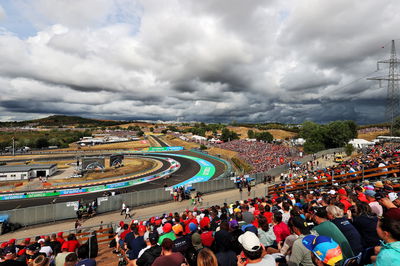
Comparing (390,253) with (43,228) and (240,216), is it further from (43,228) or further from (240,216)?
(43,228)

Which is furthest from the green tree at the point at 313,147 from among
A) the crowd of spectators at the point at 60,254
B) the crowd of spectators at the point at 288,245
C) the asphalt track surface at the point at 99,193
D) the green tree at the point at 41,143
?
the green tree at the point at 41,143

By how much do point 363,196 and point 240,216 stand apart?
5307 mm

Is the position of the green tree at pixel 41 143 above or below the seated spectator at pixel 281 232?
below

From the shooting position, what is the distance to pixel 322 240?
2648mm

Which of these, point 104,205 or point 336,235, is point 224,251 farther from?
point 104,205

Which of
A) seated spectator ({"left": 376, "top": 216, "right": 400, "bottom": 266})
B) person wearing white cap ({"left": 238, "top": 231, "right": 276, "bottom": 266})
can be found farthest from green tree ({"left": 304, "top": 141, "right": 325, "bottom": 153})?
person wearing white cap ({"left": 238, "top": 231, "right": 276, "bottom": 266})

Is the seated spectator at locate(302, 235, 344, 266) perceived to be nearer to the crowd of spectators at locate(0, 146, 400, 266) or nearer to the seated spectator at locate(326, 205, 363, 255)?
the crowd of spectators at locate(0, 146, 400, 266)

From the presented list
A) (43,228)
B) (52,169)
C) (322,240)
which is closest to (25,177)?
(52,169)

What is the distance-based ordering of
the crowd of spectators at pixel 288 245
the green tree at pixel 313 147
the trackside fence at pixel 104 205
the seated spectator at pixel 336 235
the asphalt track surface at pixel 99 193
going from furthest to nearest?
the green tree at pixel 313 147 < the asphalt track surface at pixel 99 193 < the trackside fence at pixel 104 205 < the seated spectator at pixel 336 235 < the crowd of spectators at pixel 288 245

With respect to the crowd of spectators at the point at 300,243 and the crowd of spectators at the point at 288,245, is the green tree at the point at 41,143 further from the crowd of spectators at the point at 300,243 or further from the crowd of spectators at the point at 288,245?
the crowd of spectators at the point at 300,243

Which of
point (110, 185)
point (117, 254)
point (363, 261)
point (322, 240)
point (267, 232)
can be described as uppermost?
point (322, 240)

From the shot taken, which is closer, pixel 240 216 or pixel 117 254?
pixel 240 216

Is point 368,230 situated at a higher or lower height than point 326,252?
lower

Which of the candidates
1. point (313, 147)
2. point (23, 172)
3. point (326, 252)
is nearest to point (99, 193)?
point (23, 172)
